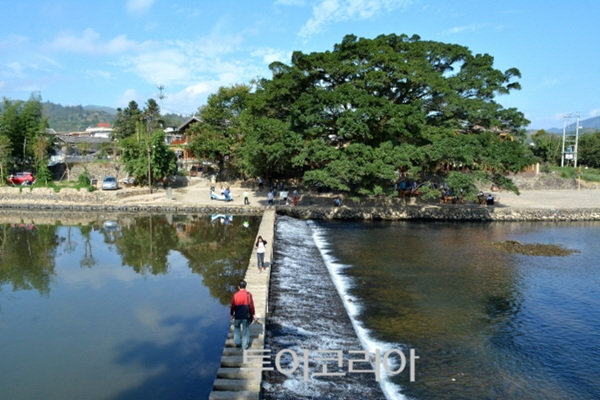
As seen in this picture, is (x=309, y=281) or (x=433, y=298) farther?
(x=309, y=281)

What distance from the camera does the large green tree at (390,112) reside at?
28578 millimetres

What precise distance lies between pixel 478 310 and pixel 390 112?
17.0 meters

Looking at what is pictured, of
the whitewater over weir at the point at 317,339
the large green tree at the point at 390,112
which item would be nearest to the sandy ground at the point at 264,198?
the large green tree at the point at 390,112

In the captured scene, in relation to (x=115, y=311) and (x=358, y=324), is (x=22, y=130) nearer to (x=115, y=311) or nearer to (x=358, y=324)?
(x=115, y=311)

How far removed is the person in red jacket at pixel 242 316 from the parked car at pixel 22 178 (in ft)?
132

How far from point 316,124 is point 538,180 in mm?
29724

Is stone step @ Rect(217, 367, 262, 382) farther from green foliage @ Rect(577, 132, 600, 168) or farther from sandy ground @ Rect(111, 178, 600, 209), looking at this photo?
green foliage @ Rect(577, 132, 600, 168)

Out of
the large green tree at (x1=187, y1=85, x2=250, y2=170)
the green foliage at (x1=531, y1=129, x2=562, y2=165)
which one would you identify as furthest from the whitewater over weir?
the green foliage at (x1=531, y1=129, x2=562, y2=165)

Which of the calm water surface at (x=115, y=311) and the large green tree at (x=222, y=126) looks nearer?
the calm water surface at (x=115, y=311)

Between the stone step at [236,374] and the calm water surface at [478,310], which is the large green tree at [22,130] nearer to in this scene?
the calm water surface at [478,310]

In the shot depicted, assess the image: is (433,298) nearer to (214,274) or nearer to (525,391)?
(525,391)

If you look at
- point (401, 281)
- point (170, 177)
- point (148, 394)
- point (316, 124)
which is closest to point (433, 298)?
point (401, 281)

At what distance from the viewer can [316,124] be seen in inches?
1207

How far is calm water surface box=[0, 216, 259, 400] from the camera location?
9.84 meters
